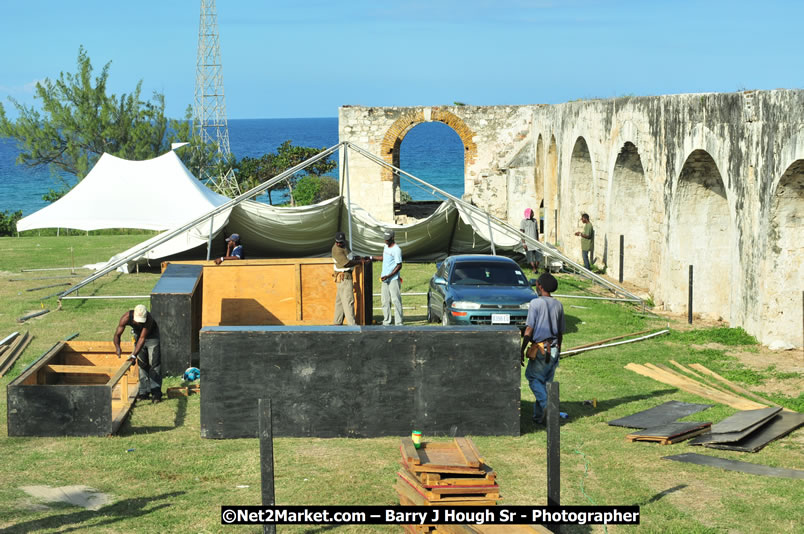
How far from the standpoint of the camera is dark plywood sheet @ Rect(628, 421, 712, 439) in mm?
10028

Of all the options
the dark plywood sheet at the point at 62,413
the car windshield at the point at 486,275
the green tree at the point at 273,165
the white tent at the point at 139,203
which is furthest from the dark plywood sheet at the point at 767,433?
the green tree at the point at 273,165

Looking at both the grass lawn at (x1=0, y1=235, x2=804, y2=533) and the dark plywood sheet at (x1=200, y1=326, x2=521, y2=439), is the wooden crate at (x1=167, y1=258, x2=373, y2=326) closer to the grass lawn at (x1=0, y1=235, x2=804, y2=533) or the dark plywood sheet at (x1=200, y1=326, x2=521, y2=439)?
the grass lawn at (x1=0, y1=235, x2=804, y2=533)

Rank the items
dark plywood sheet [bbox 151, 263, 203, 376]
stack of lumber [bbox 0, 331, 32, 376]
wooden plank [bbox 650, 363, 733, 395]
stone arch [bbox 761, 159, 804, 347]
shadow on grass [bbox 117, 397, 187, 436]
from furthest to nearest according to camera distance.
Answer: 1. stack of lumber [bbox 0, 331, 32, 376]
2. stone arch [bbox 761, 159, 804, 347]
3. dark plywood sheet [bbox 151, 263, 203, 376]
4. wooden plank [bbox 650, 363, 733, 395]
5. shadow on grass [bbox 117, 397, 187, 436]

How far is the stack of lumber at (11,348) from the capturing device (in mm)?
14008

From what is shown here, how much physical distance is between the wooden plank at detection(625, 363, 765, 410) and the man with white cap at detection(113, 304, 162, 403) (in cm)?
678

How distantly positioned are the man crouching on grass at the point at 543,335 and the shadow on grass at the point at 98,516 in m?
4.25

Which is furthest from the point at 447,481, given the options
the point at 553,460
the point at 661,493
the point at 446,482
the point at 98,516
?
the point at 98,516

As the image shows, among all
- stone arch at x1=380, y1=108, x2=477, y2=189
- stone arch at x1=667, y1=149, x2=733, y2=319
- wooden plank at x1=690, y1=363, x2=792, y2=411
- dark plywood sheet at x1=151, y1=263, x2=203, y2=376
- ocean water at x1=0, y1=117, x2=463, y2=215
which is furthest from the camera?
ocean water at x1=0, y1=117, x2=463, y2=215

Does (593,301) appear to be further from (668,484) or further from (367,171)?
(367,171)

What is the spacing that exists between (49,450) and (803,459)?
304 inches

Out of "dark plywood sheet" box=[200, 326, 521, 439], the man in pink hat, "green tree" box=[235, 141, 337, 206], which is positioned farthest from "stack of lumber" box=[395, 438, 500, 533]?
"green tree" box=[235, 141, 337, 206]

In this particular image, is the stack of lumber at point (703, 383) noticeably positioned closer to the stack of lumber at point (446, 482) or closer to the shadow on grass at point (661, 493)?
the shadow on grass at point (661, 493)

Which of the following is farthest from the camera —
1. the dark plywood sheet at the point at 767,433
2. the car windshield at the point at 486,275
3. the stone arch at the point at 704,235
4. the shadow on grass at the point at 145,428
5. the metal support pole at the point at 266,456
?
the stone arch at the point at 704,235

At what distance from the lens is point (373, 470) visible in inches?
356
